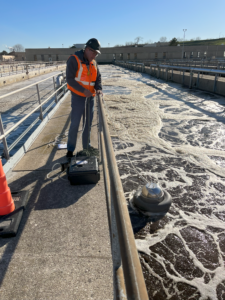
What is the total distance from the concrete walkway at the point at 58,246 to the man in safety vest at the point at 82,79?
1.03 metres

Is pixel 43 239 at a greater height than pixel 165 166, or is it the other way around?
pixel 43 239

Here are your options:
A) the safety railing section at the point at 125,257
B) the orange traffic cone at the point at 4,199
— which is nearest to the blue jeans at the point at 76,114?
the orange traffic cone at the point at 4,199

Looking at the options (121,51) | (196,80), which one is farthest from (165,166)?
(121,51)

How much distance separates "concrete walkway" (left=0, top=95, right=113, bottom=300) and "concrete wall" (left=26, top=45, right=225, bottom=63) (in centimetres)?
6831

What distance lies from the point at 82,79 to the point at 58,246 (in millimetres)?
2486

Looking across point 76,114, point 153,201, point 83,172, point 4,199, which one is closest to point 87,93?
point 76,114

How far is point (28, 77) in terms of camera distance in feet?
101

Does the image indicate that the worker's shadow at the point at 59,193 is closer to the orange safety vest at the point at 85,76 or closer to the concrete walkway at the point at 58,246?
the concrete walkway at the point at 58,246

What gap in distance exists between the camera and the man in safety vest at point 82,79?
3.36 meters

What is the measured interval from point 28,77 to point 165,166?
98.2ft

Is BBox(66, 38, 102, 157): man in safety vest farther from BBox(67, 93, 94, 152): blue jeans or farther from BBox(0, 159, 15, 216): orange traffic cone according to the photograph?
BBox(0, 159, 15, 216): orange traffic cone

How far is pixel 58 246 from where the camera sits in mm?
2250

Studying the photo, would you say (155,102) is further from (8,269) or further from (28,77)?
(28,77)

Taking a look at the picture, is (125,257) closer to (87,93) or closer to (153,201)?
(87,93)
